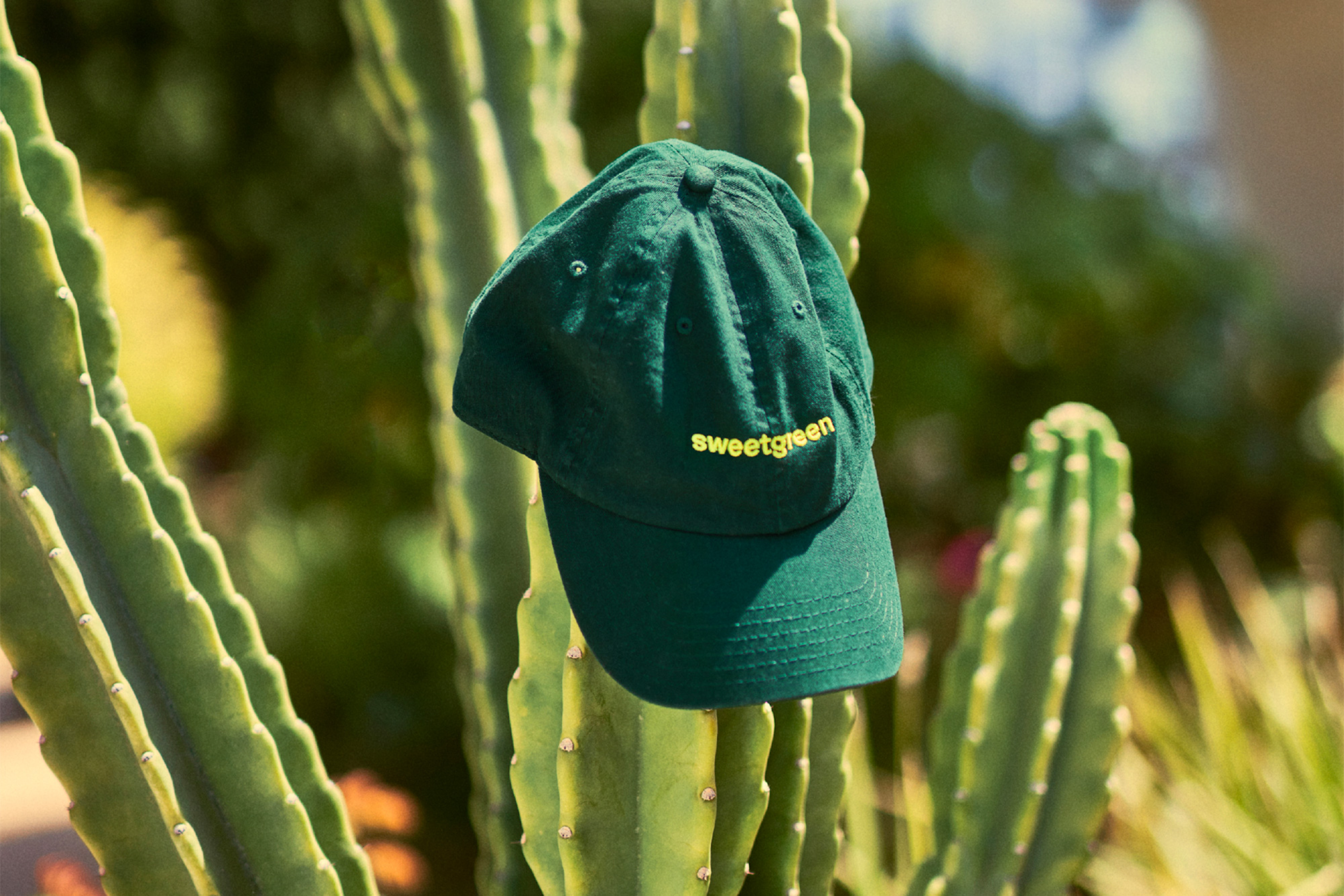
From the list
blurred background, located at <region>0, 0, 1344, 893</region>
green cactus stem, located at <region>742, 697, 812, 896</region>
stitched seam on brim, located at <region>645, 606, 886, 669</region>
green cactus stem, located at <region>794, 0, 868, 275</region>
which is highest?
green cactus stem, located at <region>794, 0, 868, 275</region>

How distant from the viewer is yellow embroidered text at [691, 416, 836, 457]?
634 millimetres

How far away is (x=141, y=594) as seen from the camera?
773mm

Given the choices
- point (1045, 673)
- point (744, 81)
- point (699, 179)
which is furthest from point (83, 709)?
point (1045, 673)

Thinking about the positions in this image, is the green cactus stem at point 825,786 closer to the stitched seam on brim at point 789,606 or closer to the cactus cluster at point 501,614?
the cactus cluster at point 501,614

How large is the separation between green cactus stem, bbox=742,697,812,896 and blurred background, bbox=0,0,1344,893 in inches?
32.0

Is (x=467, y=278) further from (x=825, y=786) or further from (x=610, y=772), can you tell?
(x=825, y=786)

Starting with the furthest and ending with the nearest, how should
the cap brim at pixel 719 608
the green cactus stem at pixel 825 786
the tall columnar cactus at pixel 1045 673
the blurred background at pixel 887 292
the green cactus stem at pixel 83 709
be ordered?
1. the blurred background at pixel 887 292
2. the tall columnar cactus at pixel 1045 673
3. the green cactus stem at pixel 825 786
4. the green cactus stem at pixel 83 709
5. the cap brim at pixel 719 608

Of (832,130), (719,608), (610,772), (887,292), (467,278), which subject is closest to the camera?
(719,608)

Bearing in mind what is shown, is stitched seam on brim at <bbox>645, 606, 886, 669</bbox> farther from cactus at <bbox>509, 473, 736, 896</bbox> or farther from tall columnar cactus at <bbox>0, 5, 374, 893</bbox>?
tall columnar cactus at <bbox>0, 5, 374, 893</bbox>

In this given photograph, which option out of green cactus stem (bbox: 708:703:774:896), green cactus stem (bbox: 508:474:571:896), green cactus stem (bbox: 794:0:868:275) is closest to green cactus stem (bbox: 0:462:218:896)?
green cactus stem (bbox: 508:474:571:896)

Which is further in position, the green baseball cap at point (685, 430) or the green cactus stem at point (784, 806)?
the green cactus stem at point (784, 806)

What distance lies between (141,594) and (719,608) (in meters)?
0.48

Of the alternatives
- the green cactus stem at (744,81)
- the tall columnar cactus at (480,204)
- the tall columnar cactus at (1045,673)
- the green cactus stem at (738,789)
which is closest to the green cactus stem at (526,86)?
the tall columnar cactus at (480,204)

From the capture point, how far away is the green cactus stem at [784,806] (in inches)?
34.0
